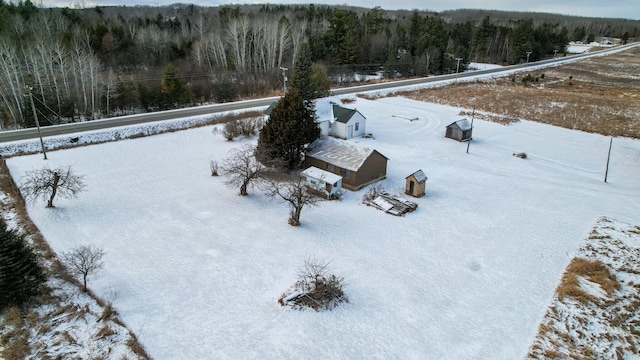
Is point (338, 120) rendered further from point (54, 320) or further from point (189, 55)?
point (189, 55)

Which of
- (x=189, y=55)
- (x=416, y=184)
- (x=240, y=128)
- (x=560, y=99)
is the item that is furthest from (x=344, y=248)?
(x=189, y=55)

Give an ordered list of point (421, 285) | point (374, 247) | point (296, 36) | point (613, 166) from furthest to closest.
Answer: point (296, 36) < point (613, 166) < point (374, 247) < point (421, 285)

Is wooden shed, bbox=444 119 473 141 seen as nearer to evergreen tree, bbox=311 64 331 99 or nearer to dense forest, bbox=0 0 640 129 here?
evergreen tree, bbox=311 64 331 99

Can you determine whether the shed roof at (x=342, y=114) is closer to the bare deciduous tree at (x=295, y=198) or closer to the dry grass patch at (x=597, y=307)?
the bare deciduous tree at (x=295, y=198)

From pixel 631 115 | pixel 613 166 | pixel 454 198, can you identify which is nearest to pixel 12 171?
pixel 454 198

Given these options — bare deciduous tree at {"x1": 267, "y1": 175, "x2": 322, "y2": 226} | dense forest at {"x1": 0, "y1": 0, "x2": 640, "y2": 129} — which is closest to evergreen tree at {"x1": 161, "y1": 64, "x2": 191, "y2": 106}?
dense forest at {"x1": 0, "y1": 0, "x2": 640, "y2": 129}

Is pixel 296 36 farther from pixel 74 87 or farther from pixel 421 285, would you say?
pixel 421 285

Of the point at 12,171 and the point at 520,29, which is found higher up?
the point at 520,29

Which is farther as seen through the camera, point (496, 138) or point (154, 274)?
point (496, 138)
